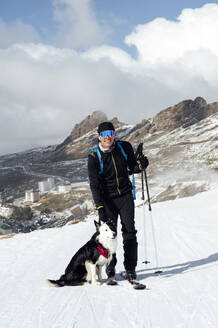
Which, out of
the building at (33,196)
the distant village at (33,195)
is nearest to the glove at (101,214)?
the distant village at (33,195)

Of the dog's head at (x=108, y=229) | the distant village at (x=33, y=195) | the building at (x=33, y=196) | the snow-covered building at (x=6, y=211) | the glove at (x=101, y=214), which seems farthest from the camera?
the building at (x=33, y=196)

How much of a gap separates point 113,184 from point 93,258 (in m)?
1.36

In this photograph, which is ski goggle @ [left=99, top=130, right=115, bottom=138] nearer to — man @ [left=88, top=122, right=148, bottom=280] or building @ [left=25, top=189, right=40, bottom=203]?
man @ [left=88, top=122, right=148, bottom=280]

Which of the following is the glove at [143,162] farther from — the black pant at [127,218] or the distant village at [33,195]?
the distant village at [33,195]

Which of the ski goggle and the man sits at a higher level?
the ski goggle

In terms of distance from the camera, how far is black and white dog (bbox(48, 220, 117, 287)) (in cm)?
483

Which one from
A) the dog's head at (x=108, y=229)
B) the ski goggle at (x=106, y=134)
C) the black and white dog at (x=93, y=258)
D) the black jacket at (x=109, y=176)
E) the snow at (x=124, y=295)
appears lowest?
the snow at (x=124, y=295)

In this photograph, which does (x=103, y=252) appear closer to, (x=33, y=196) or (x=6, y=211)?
(x=6, y=211)

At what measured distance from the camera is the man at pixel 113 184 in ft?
16.8

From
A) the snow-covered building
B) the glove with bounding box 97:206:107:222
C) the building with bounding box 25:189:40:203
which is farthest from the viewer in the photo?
the building with bounding box 25:189:40:203

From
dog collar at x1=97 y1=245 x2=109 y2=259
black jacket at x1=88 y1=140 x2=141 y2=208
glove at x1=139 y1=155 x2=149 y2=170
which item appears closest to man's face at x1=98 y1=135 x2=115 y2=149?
black jacket at x1=88 y1=140 x2=141 y2=208

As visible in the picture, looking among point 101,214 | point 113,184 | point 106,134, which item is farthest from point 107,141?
point 101,214

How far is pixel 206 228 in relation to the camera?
10977mm

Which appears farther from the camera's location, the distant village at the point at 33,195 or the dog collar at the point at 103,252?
the distant village at the point at 33,195
